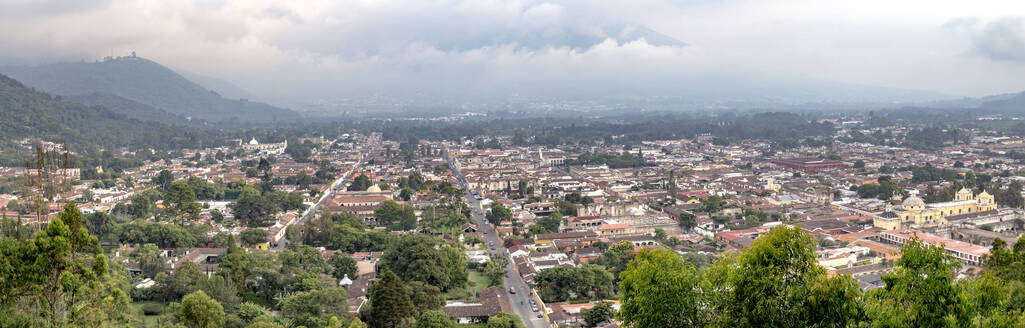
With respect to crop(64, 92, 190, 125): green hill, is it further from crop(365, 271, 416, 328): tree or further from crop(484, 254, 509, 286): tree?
crop(365, 271, 416, 328): tree

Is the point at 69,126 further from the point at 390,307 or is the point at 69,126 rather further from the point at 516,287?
the point at 390,307

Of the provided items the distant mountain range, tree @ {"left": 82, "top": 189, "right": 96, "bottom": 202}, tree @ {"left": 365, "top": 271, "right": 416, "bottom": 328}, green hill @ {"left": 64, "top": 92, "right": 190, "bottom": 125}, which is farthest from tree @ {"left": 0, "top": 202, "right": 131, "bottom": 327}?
green hill @ {"left": 64, "top": 92, "right": 190, "bottom": 125}

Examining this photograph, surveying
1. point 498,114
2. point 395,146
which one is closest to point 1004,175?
point 395,146

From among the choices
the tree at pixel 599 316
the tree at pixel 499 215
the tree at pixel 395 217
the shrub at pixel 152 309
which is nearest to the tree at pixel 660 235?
the tree at pixel 499 215

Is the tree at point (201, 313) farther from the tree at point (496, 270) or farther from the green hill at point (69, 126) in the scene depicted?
the green hill at point (69, 126)

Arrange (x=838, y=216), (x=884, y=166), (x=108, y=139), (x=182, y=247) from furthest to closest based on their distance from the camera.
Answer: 1. (x=108, y=139)
2. (x=884, y=166)
3. (x=838, y=216)
4. (x=182, y=247)

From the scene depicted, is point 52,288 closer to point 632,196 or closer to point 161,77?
point 632,196
